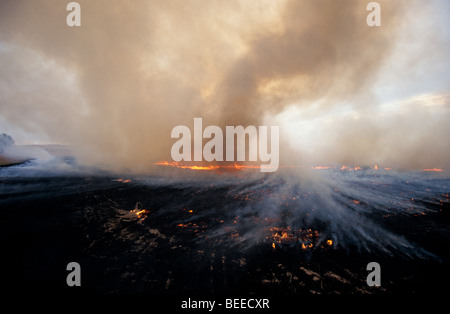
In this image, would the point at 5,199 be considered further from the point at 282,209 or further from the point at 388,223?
the point at 388,223

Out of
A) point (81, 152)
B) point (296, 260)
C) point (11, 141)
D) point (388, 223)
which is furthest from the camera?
point (11, 141)

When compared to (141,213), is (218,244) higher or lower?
lower

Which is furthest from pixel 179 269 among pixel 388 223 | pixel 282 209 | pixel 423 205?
pixel 423 205

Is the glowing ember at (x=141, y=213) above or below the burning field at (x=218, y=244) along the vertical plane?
above

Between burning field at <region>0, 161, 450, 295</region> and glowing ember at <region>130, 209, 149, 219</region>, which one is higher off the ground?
glowing ember at <region>130, 209, 149, 219</region>

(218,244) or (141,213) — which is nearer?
(218,244)

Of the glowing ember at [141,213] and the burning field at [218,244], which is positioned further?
the glowing ember at [141,213]

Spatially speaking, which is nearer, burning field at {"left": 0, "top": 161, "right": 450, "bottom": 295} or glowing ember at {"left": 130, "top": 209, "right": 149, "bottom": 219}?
burning field at {"left": 0, "top": 161, "right": 450, "bottom": 295}

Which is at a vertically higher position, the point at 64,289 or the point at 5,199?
the point at 5,199
